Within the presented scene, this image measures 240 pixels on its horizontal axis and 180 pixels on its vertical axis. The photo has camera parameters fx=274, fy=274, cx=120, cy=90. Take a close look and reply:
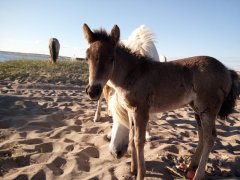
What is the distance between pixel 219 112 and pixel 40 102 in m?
5.48

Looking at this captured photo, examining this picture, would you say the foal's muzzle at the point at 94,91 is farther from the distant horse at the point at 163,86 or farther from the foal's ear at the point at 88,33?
the foal's ear at the point at 88,33

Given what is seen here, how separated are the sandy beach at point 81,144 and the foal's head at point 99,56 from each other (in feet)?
4.00

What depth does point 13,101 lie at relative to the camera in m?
7.54

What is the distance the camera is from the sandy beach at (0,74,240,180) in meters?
3.65

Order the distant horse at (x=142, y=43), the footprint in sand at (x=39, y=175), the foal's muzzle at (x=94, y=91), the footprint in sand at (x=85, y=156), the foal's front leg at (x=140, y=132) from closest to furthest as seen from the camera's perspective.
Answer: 1. the foal's muzzle at (x=94, y=91)
2. the foal's front leg at (x=140, y=132)
3. the footprint in sand at (x=39, y=175)
4. the footprint in sand at (x=85, y=156)
5. the distant horse at (x=142, y=43)

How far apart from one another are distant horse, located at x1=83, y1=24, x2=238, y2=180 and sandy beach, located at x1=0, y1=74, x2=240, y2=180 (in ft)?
1.49

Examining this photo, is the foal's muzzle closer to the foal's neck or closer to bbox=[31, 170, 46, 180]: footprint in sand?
the foal's neck

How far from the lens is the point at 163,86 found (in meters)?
3.48

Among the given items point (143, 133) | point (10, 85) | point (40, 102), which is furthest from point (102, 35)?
point (10, 85)

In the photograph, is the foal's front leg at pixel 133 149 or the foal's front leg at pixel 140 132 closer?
the foal's front leg at pixel 140 132

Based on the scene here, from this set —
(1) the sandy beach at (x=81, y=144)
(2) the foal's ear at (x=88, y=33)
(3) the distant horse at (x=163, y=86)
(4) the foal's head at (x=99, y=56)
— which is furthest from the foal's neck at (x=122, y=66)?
(1) the sandy beach at (x=81, y=144)

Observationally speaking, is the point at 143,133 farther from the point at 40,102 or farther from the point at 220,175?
the point at 40,102

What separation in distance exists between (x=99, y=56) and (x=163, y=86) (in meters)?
0.93

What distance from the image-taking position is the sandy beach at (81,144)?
3.65 m
